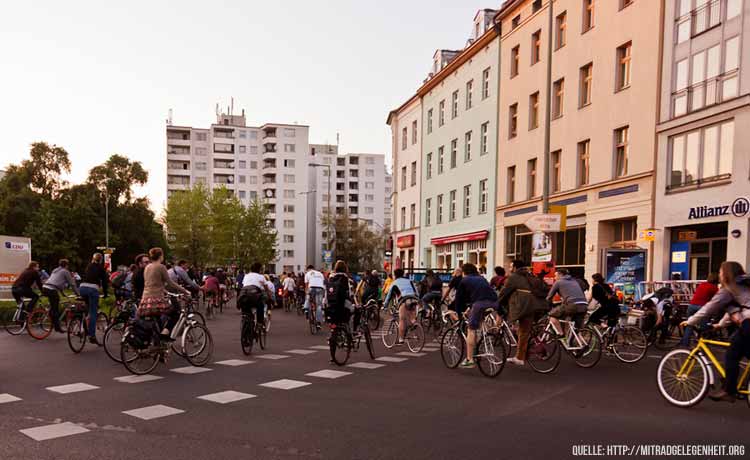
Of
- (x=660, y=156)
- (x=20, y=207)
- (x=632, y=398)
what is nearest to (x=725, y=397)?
(x=632, y=398)

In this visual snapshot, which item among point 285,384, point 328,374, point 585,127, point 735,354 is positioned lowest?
point 328,374

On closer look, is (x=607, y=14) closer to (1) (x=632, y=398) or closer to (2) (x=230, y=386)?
(1) (x=632, y=398)

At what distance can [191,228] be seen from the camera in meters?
63.9

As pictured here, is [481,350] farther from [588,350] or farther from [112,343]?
[112,343]

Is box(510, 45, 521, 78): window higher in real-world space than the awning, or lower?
higher

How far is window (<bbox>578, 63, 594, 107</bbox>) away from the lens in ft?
83.6

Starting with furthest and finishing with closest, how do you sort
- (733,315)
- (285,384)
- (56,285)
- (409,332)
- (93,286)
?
(56,285), (409,332), (93,286), (285,384), (733,315)

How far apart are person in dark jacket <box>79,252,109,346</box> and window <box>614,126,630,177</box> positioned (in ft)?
62.1

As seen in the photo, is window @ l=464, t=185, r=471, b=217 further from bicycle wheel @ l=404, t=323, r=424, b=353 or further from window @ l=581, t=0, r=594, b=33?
bicycle wheel @ l=404, t=323, r=424, b=353

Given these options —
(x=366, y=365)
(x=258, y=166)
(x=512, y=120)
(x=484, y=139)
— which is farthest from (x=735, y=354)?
(x=258, y=166)

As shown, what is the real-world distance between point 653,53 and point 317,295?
15.1m

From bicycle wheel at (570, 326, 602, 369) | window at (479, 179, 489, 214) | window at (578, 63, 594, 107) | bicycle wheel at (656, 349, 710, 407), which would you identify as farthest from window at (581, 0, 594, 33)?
bicycle wheel at (656, 349, 710, 407)

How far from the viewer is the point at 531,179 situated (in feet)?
97.8

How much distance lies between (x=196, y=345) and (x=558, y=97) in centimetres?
2258
